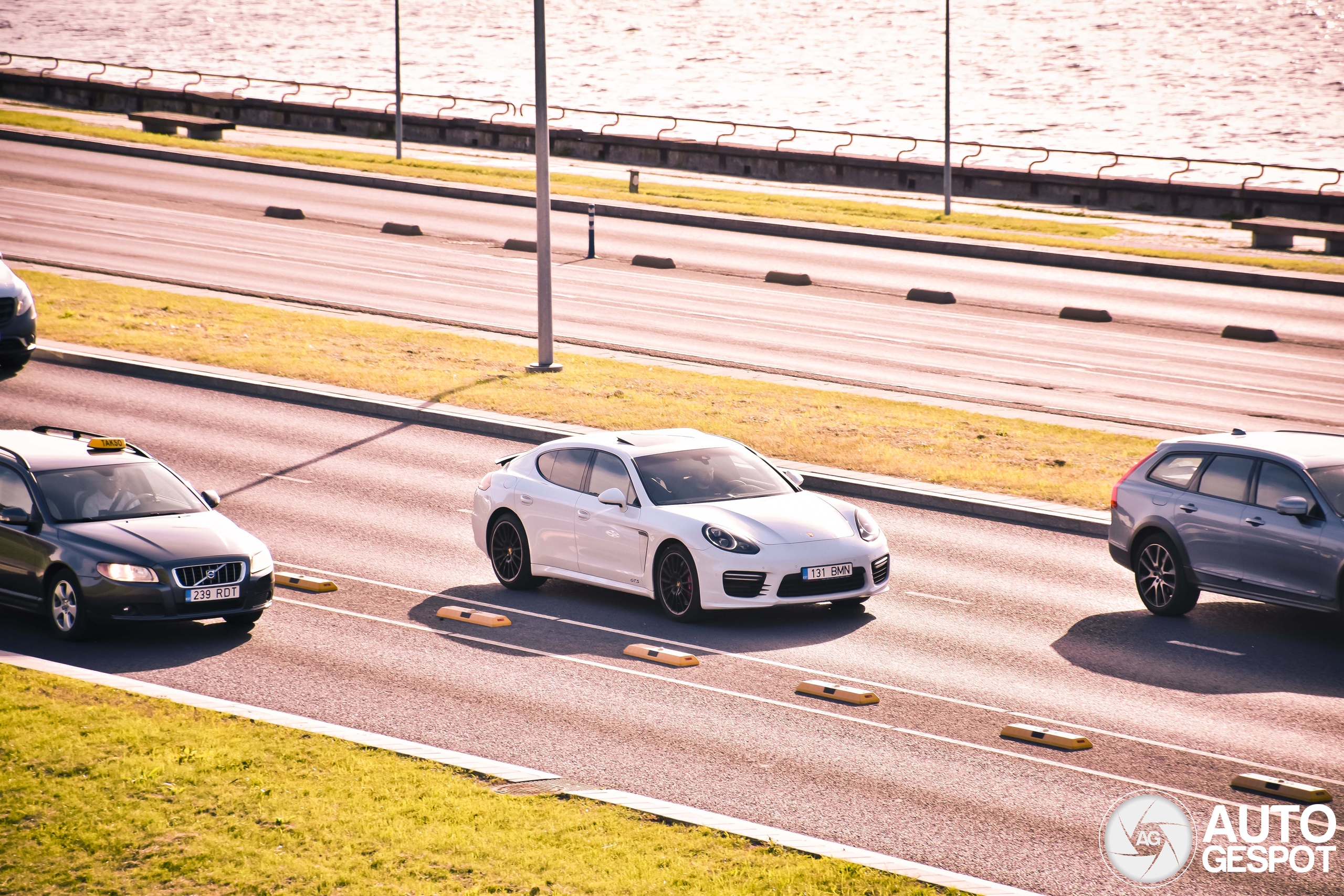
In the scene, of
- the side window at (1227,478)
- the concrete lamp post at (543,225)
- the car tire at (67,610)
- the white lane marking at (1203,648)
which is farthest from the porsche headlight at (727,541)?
the concrete lamp post at (543,225)

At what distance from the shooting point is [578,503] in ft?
46.4

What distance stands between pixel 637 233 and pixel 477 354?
15.3m

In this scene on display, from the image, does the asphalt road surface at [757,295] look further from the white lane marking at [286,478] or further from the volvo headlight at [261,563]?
the volvo headlight at [261,563]

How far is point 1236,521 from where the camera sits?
13258mm

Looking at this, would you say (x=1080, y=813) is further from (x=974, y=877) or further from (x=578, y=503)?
(x=578, y=503)

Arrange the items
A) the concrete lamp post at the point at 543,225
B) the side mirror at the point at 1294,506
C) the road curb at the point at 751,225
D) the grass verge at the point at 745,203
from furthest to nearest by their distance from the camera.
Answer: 1. the grass verge at the point at 745,203
2. the road curb at the point at 751,225
3. the concrete lamp post at the point at 543,225
4. the side mirror at the point at 1294,506

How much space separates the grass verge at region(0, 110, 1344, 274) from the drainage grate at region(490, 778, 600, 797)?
31.2 meters

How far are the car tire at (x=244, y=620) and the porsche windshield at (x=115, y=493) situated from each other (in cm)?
109

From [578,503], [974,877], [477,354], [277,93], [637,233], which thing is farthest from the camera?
[277,93]

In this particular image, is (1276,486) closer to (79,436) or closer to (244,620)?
(244,620)

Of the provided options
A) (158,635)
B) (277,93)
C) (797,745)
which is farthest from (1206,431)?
(277,93)

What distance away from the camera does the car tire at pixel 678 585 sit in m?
13.2

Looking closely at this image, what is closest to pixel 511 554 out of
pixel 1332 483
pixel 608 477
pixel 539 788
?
pixel 608 477

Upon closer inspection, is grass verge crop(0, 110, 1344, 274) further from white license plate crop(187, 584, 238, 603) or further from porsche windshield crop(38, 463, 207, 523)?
white license plate crop(187, 584, 238, 603)
